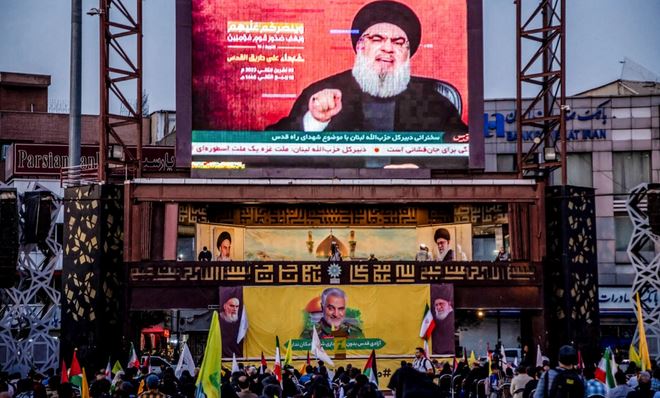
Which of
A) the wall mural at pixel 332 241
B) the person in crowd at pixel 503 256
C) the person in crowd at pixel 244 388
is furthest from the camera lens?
the wall mural at pixel 332 241

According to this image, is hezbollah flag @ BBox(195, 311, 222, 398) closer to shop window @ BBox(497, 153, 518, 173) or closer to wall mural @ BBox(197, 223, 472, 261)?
wall mural @ BBox(197, 223, 472, 261)

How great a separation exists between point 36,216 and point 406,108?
10.5 meters

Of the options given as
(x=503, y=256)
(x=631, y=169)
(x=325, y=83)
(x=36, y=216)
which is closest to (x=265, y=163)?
(x=325, y=83)

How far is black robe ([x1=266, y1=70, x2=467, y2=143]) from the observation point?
35.8m

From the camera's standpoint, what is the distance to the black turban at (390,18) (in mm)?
36125

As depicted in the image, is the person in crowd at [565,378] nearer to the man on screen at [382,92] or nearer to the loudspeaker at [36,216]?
the man on screen at [382,92]

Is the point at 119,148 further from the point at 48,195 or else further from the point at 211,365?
the point at 211,365

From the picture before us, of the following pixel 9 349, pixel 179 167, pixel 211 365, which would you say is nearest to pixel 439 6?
pixel 179 167

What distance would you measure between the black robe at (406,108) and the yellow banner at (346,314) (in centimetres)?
444

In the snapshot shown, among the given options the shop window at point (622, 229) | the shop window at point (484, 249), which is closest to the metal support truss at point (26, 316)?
the shop window at point (484, 249)

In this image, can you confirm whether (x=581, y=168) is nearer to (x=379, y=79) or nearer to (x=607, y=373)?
(x=379, y=79)

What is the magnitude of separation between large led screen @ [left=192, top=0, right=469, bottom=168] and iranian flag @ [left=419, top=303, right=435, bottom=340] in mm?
4208

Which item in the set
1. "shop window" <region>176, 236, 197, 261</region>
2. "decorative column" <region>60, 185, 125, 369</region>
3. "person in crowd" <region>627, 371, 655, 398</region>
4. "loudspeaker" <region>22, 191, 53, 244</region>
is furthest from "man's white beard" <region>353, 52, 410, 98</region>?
"person in crowd" <region>627, 371, 655, 398</region>

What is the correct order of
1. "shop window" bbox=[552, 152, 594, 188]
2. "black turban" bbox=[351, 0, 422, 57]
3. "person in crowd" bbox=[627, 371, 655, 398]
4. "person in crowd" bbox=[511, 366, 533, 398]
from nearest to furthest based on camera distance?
"person in crowd" bbox=[627, 371, 655, 398]
"person in crowd" bbox=[511, 366, 533, 398]
"black turban" bbox=[351, 0, 422, 57]
"shop window" bbox=[552, 152, 594, 188]
